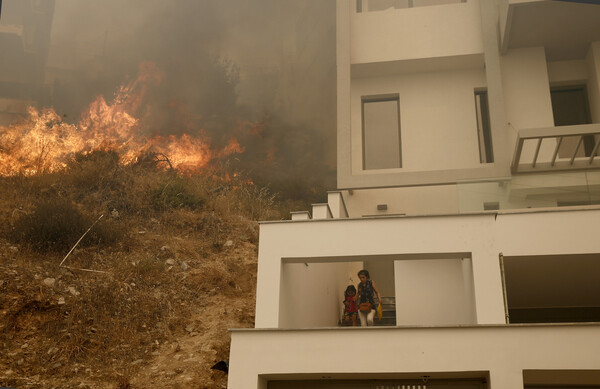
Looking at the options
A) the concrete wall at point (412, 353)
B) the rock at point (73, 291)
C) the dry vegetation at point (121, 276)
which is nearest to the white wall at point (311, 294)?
the concrete wall at point (412, 353)

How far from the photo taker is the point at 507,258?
10.0m

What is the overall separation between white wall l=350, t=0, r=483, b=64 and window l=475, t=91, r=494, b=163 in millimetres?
1414

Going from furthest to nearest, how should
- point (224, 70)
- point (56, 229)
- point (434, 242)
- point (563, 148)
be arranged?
point (224, 70)
point (56, 229)
point (563, 148)
point (434, 242)

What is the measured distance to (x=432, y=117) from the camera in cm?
1552

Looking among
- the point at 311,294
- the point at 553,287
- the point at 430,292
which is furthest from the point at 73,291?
the point at 553,287

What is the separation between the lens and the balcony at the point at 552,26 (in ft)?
45.7

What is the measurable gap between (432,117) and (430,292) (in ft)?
18.9

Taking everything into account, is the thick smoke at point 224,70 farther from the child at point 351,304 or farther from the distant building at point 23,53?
the child at point 351,304

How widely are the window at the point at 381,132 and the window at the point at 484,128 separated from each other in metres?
2.29

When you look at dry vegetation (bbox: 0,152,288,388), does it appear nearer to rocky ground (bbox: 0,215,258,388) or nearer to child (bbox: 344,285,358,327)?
rocky ground (bbox: 0,215,258,388)

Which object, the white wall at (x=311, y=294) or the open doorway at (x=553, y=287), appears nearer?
the open doorway at (x=553, y=287)

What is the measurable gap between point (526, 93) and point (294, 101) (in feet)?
77.6

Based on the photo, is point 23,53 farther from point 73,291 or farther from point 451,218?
point 451,218

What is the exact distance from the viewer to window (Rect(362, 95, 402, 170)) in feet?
51.1
